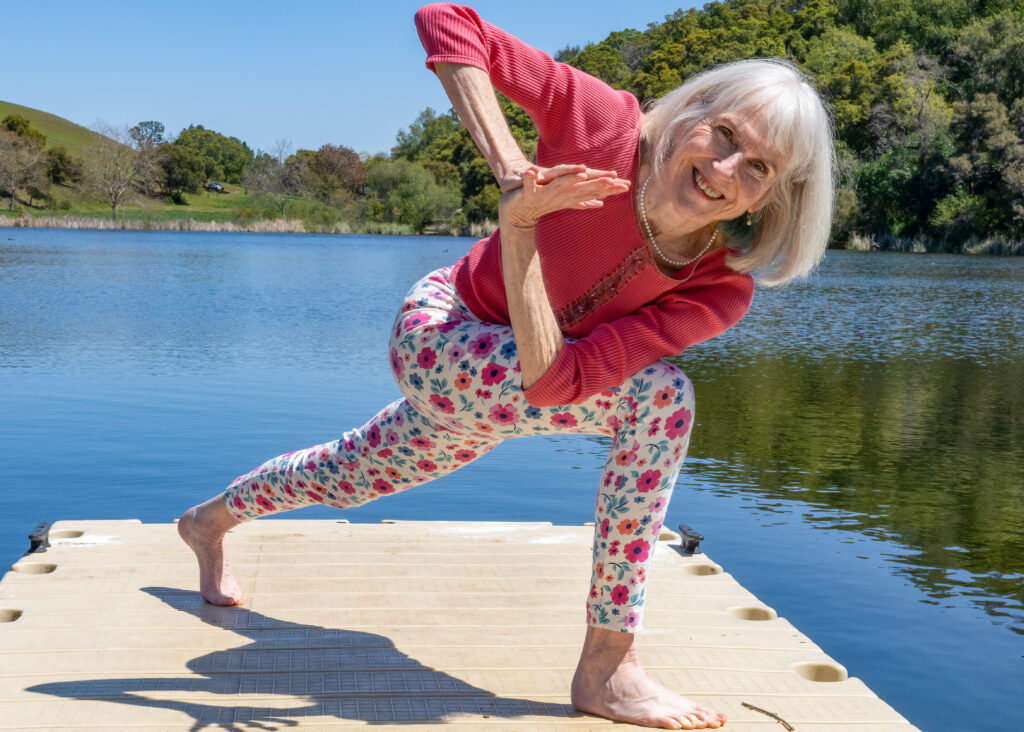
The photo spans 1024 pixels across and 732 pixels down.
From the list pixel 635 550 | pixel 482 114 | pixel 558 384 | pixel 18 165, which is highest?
pixel 18 165

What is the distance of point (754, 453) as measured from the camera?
7156 millimetres

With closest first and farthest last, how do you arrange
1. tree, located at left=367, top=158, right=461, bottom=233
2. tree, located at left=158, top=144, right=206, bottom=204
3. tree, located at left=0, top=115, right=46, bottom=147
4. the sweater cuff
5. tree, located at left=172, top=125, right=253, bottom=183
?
the sweater cuff < tree, located at left=0, top=115, right=46, bottom=147 < tree, located at left=367, top=158, right=461, bottom=233 < tree, located at left=158, top=144, right=206, bottom=204 < tree, located at left=172, top=125, right=253, bottom=183

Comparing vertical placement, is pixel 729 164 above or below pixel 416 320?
above

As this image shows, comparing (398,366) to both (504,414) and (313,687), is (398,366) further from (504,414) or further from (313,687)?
(313,687)

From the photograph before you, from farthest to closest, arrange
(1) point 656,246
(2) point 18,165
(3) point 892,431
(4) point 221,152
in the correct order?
(4) point 221,152, (2) point 18,165, (3) point 892,431, (1) point 656,246

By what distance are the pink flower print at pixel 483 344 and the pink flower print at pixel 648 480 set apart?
0.45 metres

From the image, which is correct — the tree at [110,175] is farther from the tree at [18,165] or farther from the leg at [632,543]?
the leg at [632,543]

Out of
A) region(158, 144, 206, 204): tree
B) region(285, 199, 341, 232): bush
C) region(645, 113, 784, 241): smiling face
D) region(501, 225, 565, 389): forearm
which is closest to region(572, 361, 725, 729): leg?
region(501, 225, 565, 389): forearm

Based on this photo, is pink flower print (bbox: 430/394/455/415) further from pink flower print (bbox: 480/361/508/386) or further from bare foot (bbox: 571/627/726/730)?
bare foot (bbox: 571/627/726/730)

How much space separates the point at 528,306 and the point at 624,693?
92 centimetres

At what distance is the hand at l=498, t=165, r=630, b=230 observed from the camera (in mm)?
1915

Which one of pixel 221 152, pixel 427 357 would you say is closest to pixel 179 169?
pixel 221 152

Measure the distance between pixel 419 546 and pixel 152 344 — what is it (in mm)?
9042

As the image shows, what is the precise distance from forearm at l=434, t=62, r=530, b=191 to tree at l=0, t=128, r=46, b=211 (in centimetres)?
6503
